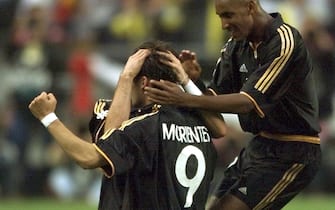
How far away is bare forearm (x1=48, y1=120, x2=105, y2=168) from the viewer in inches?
273

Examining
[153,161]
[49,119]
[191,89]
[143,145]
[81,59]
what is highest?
[49,119]

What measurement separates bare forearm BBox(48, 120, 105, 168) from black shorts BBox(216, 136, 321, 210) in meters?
1.74

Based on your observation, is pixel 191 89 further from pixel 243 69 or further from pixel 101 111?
pixel 243 69

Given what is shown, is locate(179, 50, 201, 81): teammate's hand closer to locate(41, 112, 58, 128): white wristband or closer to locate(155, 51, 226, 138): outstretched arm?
locate(155, 51, 226, 138): outstretched arm

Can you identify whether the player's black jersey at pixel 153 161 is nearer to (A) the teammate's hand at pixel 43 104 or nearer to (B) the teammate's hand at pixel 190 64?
(A) the teammate's hand at pixel 43 104

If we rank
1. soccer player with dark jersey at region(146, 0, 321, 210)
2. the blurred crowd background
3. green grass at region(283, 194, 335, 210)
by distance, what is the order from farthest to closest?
1. the blurred crowd background
2. green grass at region(283, 194, 335, 210)
3. soccer player with dark jersey at region(146, 0, 321, 210)

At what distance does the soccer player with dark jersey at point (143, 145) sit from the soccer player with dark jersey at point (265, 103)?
30 centimetres

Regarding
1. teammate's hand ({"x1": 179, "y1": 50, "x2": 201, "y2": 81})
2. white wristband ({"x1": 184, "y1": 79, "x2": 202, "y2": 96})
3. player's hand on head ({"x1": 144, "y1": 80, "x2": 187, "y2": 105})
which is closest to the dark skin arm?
player's hand on head ({"x1": 144, "y1": 80, "x2": 187, "y2": 105})

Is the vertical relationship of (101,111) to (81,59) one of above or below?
above

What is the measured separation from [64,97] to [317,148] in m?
9.92

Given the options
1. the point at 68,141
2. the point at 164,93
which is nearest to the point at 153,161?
the point at 164,93

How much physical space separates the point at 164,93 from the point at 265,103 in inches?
39.4

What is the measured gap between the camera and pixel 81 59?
17328mm

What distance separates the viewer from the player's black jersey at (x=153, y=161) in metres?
7.04
